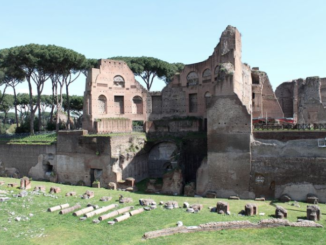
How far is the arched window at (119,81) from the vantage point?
Result: 24.8 metres

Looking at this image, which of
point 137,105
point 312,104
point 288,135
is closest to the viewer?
point 288,135

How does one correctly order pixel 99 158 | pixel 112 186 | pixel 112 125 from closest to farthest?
pixel 112 186
pixel 99 158
pixel 112 125

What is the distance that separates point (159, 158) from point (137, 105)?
5.68m

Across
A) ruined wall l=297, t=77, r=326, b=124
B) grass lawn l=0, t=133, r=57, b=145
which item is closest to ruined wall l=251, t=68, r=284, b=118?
ruined wall l=297, t=77, r=326, b=124

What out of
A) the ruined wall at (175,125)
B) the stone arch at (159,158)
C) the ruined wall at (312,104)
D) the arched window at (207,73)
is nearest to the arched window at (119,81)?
the ruined wall at (175,125)

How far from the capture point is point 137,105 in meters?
25.7

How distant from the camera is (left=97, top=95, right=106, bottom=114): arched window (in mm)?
24116

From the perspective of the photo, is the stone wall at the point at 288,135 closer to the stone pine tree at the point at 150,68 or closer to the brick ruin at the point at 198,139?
the brick ruin at the point at 198,139

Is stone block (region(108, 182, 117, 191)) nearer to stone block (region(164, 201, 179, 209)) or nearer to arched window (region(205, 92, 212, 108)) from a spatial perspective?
stone block (region(164, 201, 179, 209))

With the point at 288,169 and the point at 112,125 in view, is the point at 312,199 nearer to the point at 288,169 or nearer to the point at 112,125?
the point at 288,169

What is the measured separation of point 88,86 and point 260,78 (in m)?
13.5

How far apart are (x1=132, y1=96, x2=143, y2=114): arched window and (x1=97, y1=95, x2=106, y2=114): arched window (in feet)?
8.06

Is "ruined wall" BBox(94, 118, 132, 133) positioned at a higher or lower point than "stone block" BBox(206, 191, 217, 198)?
higher

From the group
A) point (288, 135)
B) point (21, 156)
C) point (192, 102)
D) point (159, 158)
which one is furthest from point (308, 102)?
point (21, 156)
